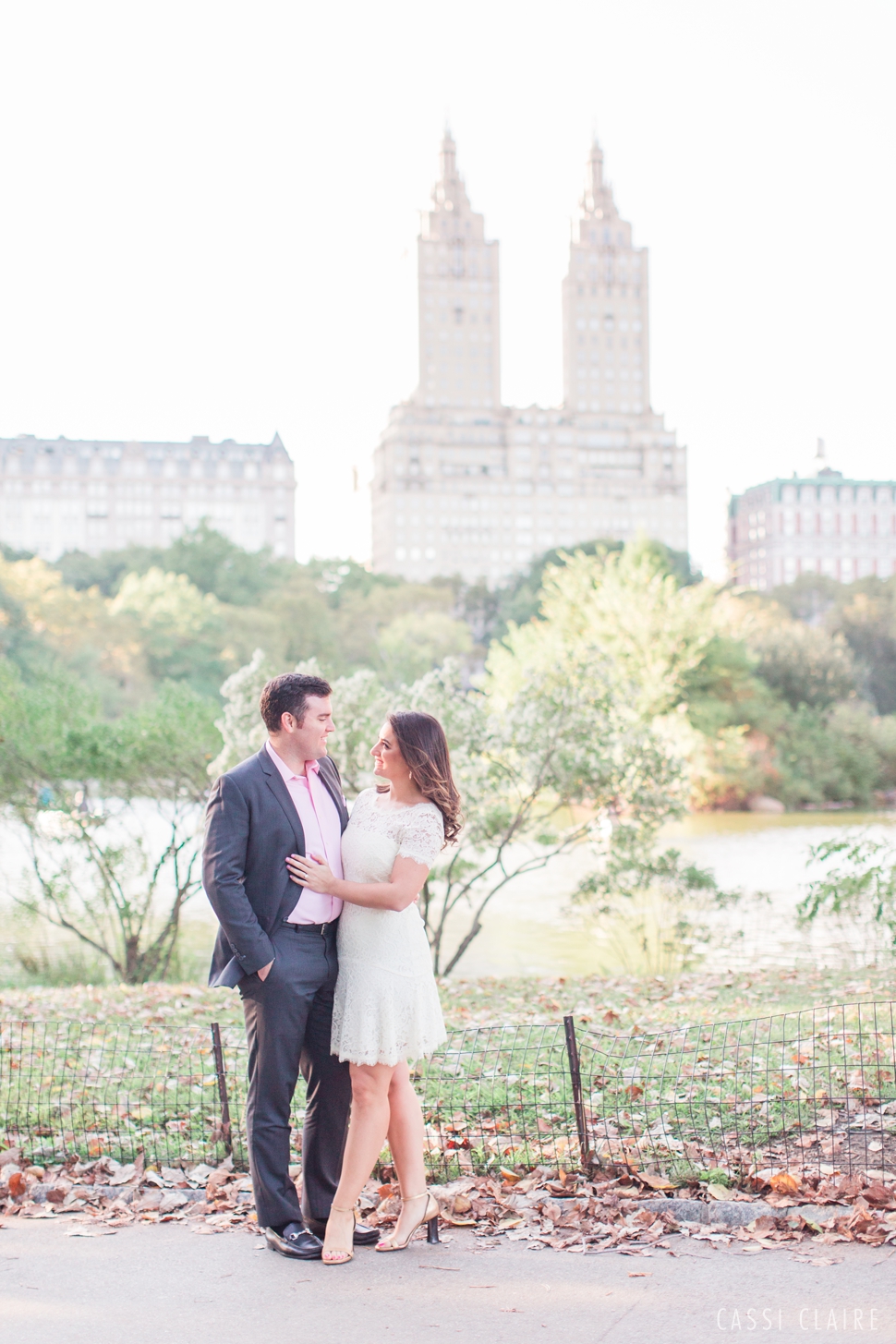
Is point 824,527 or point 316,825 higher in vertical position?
point 824,527

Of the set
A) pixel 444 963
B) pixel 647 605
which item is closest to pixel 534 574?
pixel 647 605

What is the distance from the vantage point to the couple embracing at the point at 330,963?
4188 millimetres

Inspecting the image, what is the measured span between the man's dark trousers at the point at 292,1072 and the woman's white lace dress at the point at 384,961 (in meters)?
0.11

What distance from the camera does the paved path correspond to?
3559mm

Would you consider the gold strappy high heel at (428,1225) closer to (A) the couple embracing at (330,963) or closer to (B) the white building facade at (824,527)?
(A) the couple embracing at (330,963)

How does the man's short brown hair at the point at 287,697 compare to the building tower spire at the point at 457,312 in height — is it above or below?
below

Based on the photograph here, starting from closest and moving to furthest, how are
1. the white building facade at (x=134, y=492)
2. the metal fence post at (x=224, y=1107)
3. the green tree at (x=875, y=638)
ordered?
1. the metal fence post at (x=224, y=1107)
2. the green tree at (x=875, y=638)
3. the white building facade at (x=134, y=492)

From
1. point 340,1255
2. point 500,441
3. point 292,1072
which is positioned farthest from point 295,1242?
point 500,441

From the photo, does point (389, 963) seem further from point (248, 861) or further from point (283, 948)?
point (248, 861)

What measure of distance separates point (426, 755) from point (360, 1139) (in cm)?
135

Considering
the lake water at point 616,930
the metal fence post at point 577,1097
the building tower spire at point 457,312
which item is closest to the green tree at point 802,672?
the lake water at point 616,930

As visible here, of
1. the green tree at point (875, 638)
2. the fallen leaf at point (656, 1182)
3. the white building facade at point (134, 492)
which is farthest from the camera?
the white building facade at point (134, 492)

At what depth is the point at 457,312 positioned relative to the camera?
149 metres

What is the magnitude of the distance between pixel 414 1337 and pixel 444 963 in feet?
45.1
